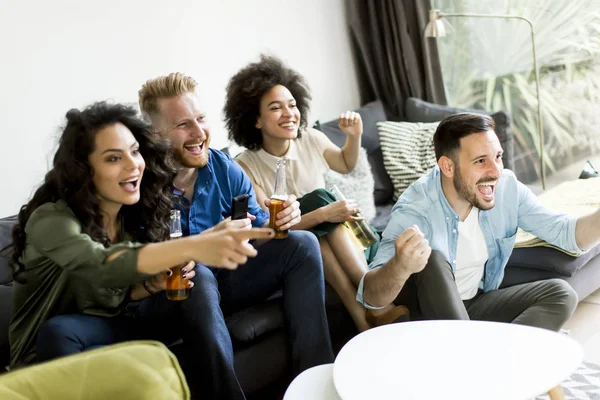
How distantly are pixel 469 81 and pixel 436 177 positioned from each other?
219cm

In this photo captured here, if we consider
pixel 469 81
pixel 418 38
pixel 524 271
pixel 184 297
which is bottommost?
pixel 524 271

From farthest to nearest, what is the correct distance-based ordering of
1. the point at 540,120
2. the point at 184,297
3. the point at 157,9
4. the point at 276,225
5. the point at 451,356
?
the point at 540,120 → the point at 157,9 → the point at 276,225 → the point at 184,297 → the point at 451,356

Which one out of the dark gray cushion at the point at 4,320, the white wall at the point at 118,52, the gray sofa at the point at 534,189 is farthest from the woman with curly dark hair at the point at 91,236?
the gray sofa at the point at 534,189

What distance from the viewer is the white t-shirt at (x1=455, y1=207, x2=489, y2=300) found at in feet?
8.77

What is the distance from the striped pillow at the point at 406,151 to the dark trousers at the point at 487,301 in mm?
1213

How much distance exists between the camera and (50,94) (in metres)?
3.23

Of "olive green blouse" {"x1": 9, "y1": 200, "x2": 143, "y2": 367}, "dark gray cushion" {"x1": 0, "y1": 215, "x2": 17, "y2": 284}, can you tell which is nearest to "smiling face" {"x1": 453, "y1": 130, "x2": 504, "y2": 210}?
"olive green blouse" {"x1": 9, "y1": 200, "x2": 143, "y2": 367}

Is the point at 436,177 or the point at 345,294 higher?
the point at 436,177

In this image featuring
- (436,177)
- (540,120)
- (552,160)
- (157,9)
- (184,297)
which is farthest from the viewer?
(552,160)

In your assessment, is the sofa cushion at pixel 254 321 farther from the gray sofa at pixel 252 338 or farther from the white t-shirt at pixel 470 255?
the white t-shirt at pixel 470 255

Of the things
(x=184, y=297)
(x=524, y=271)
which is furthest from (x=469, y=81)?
(x=184, y=297)

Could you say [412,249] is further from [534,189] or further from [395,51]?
[395,51]

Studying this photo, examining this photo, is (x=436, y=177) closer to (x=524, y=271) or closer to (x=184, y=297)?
(x=524, y=271)

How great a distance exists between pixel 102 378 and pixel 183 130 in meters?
1.27
